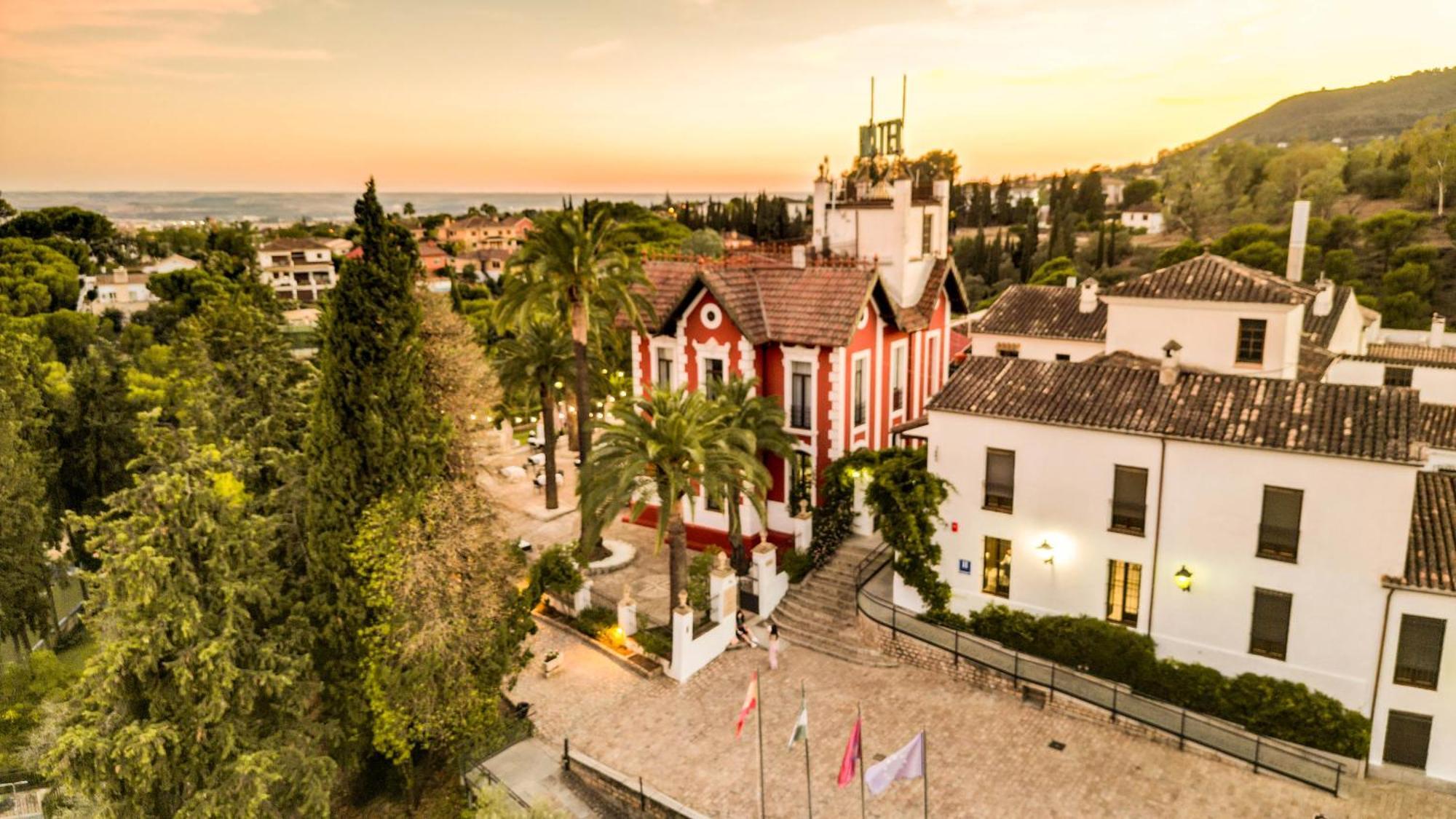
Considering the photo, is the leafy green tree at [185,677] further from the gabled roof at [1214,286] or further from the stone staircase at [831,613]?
the gabled roof at [1214,286]

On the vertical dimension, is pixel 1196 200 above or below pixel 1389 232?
above

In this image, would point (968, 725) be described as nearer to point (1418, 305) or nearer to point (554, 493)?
point (554, 493)

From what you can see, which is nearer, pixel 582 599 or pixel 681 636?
pixel 681 636

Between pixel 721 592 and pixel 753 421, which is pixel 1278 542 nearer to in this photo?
pixel 721 592

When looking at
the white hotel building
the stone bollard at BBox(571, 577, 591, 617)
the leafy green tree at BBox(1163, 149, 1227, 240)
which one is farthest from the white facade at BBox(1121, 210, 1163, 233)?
the stone bollard at BBox(571, 577, 591, 617)

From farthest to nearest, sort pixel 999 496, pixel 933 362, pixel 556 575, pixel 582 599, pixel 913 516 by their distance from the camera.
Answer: pixel 933 362 → pixel 582 599 → pixel 556 575 → pixel 913 516 → pixel 999 496

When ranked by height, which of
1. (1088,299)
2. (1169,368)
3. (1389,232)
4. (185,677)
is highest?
(1389,232)

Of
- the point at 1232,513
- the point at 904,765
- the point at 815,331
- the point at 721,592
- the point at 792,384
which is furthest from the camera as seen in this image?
the point at 792,384

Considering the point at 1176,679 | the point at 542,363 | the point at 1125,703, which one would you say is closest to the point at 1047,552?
the point at 1125,703
